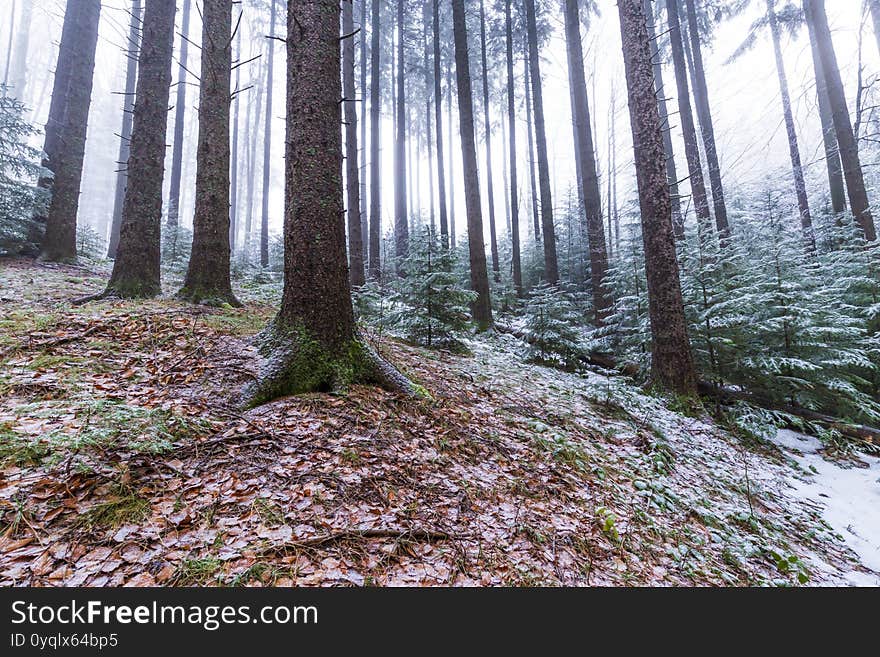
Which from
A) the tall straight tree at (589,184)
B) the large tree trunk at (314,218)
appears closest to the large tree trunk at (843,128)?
the tall straight tree at (589,184)

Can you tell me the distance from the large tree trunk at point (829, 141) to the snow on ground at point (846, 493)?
7.69m

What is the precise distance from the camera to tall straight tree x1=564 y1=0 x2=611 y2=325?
985 cm

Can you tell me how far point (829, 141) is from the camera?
1156 centimetres

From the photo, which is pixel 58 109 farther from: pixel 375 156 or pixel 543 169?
pixel 543 169

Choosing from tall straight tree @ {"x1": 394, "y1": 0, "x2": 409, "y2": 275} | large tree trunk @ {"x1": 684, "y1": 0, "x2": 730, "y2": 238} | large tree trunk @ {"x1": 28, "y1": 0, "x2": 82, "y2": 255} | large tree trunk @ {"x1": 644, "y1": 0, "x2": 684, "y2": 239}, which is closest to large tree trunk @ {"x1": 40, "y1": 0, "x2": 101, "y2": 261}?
large tree trunk @ {"x1": 28, "y1": 0, "x2": 82, "y2": 255}

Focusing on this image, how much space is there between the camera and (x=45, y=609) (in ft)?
4.89

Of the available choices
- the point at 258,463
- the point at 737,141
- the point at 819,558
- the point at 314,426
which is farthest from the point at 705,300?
the point at 737,141

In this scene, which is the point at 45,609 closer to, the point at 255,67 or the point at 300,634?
the point at 300,634

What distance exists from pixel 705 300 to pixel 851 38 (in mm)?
12420

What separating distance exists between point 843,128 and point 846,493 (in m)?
10.9

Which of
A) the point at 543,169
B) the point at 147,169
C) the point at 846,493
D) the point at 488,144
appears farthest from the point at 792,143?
the point at 147,169

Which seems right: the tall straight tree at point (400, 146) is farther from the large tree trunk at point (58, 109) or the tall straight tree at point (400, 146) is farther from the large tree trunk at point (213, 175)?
the large tree trunk at point (58, 109)

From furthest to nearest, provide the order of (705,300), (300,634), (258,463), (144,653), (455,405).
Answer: (705,300) → (455,405) → (258,463) → (300,634) → (144,653)

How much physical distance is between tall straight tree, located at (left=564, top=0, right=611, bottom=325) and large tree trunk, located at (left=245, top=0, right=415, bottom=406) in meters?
7.26
